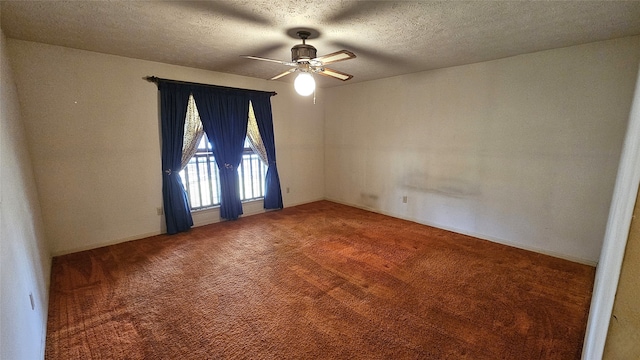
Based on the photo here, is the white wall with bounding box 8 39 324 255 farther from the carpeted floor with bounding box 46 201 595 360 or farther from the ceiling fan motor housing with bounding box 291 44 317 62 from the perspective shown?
the ceiling fan motor housing with bounding box 291 44 317 62

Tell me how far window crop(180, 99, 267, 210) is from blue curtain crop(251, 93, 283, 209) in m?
0.18

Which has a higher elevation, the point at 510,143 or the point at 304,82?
the point at 304,82

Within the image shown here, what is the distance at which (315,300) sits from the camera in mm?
2398

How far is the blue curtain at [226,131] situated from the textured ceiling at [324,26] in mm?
824

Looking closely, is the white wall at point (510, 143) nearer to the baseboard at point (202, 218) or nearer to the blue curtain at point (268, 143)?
the blue curtain at point (268, 143)

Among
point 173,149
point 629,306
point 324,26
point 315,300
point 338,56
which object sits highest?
point 324,26

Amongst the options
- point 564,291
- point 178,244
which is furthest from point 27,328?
point 564,291

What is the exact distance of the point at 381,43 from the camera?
2852mm

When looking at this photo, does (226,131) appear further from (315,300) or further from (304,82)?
(315,300)

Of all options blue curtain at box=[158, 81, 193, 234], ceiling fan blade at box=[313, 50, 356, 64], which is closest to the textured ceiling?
ceiling fan blade at box=[313, 50, 356, 64]

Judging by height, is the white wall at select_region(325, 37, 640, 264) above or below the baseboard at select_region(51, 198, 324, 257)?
above

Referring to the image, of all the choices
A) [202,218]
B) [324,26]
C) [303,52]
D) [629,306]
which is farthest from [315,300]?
[202,218]

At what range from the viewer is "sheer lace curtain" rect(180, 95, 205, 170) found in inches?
157

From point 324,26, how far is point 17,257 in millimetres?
2768
